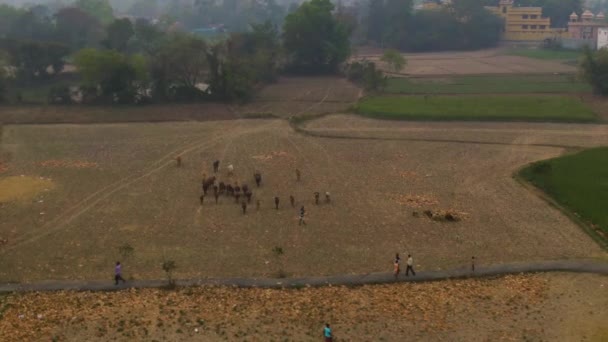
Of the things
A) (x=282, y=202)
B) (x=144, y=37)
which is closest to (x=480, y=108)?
(x=282, y=202)

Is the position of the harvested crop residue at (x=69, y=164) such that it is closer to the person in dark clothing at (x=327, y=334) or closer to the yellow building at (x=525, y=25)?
the person in dark clothing at (x=327, y=334)

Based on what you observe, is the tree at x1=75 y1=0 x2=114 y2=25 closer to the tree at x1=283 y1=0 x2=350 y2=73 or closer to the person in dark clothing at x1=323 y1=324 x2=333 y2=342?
the tree at x1=283 y1=0 x2=350 y2=73

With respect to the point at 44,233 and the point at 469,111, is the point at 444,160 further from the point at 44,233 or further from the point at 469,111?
the point at 44,233

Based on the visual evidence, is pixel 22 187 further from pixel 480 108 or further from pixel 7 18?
pixel 7 18

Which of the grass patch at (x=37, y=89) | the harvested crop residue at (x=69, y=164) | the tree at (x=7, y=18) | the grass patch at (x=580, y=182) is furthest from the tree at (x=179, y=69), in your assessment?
the tree at (x=7, y=18)

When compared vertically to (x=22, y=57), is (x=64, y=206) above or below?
below

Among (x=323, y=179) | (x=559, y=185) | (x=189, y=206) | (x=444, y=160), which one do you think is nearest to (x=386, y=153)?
(x=444, y=160)
